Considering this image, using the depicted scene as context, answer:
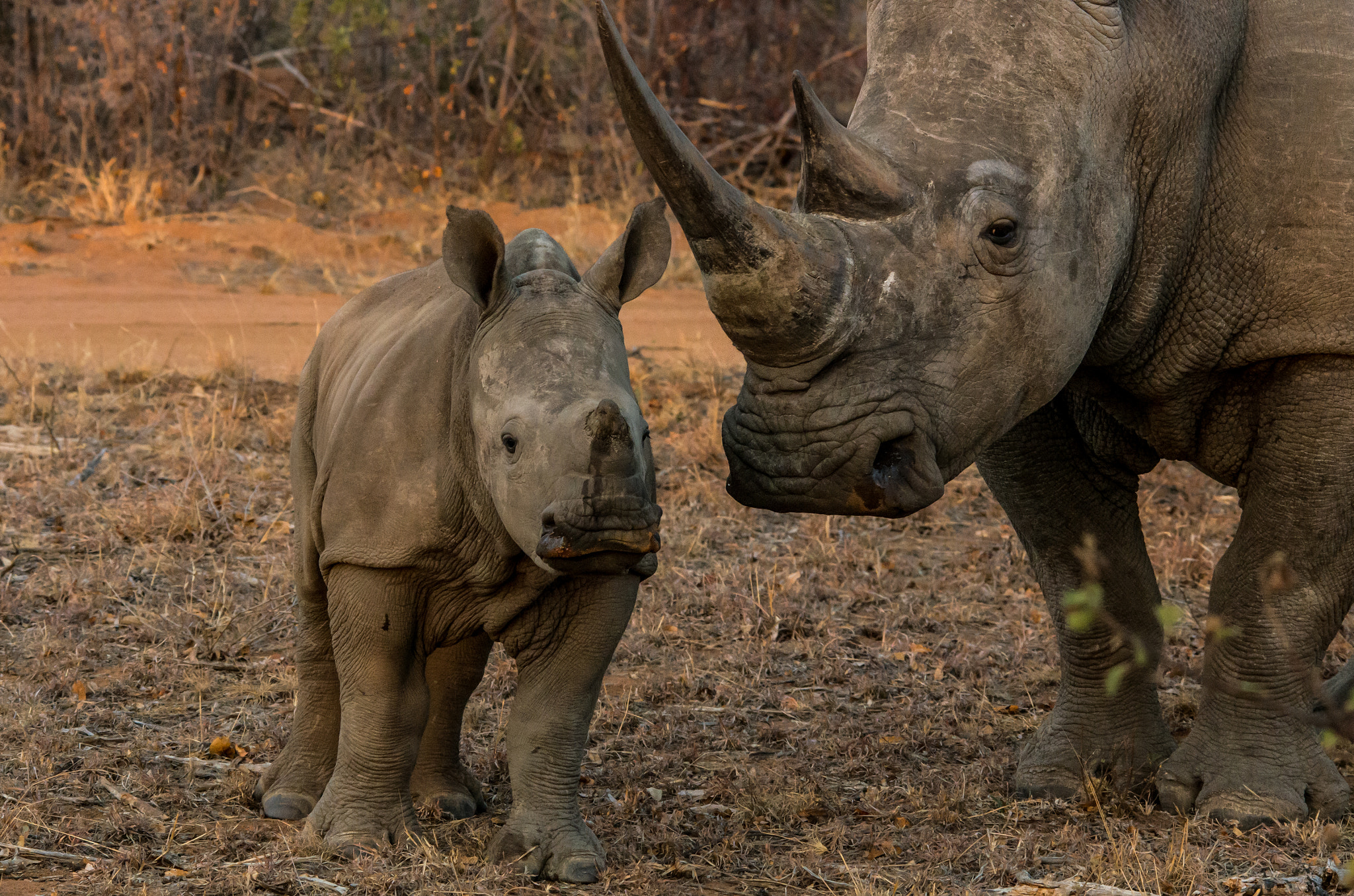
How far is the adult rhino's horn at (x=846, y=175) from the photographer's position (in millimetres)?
3934

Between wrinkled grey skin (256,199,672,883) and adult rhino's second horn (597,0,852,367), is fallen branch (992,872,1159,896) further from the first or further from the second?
adult rhino's second horn (597,0,852,367)

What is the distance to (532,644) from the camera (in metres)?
4.32

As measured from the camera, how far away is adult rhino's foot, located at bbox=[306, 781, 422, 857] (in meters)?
4.27

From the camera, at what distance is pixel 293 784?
475cm

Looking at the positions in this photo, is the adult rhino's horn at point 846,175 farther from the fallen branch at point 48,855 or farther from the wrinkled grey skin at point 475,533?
the fallen branch at point 48,855

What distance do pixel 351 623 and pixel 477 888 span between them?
71cm

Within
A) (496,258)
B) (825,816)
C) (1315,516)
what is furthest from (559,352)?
(1315,516)

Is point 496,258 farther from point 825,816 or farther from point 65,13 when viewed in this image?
point 65,13

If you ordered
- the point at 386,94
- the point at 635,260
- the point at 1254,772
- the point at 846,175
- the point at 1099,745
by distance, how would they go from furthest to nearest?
the point at 386,94 → the point at 1099,745 → the point at 1254,772 → the point at 635,260 → the point at 846,175

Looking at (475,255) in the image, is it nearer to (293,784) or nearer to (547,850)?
(547,850)

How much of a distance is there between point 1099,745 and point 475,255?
2.54 m

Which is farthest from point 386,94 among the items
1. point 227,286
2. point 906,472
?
point 906,472

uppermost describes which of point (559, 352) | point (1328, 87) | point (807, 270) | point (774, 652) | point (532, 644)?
point (1328, 87)

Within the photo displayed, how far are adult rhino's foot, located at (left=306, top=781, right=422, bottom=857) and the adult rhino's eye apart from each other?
2.00m
